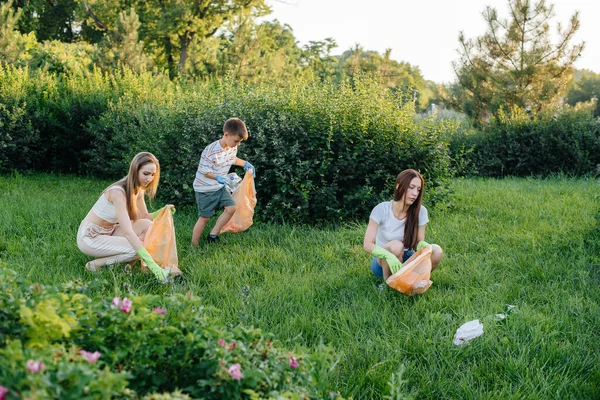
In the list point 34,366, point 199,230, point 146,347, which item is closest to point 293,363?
point 146,347

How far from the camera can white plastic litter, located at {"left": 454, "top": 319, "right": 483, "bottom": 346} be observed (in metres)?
3.51

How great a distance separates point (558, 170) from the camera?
11.9 metres

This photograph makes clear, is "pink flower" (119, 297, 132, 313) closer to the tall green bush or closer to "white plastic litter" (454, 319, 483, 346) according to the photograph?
"white plastic litter" (454, 319, 483, 346)

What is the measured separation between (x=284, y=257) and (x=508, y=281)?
204cm

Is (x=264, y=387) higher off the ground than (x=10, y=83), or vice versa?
(x=10, y=83)

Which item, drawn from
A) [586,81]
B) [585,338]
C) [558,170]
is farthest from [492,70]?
[586,81]

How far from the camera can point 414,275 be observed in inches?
160

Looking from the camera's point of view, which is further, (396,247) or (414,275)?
(396,247)

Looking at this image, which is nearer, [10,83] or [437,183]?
[437,183]

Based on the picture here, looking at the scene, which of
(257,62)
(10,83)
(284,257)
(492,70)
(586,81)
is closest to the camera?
(284,257)

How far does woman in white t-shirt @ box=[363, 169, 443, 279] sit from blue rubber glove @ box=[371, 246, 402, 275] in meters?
0.11

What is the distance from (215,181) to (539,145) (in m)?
8.91

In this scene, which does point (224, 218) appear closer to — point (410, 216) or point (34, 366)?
point (410, 216)

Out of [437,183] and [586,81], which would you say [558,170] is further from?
[586,81]
